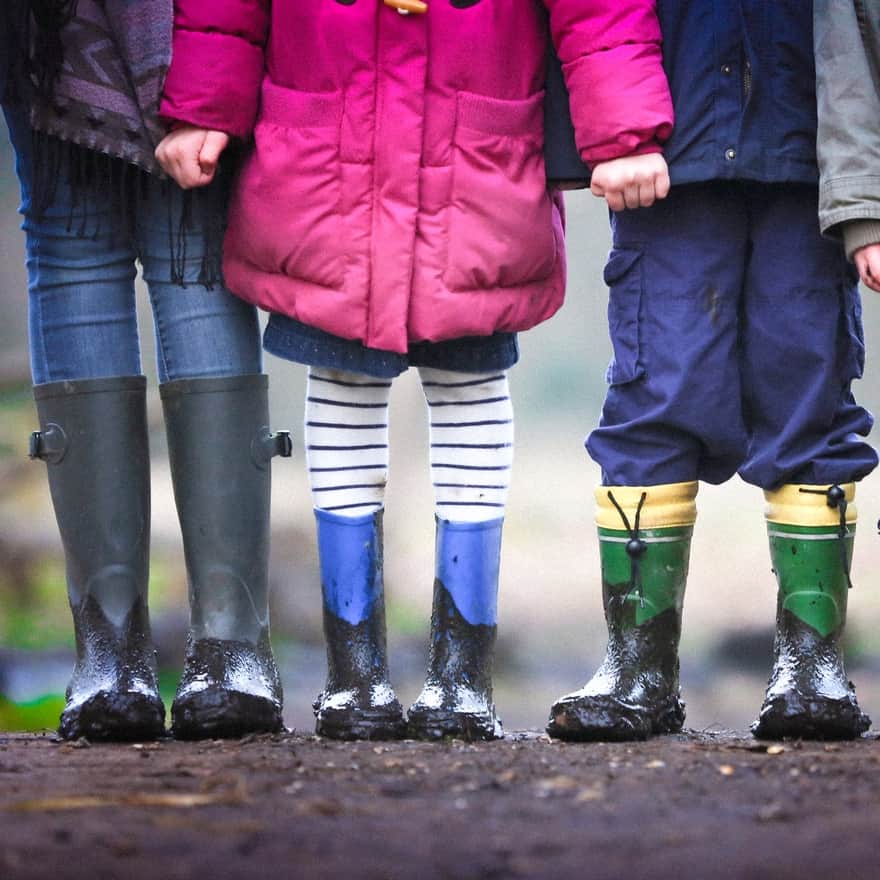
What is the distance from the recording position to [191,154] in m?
1.69

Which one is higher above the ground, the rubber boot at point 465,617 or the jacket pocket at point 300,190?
the jacket pocket at point 300,190

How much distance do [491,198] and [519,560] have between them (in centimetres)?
230

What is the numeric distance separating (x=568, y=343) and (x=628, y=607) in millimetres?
2244

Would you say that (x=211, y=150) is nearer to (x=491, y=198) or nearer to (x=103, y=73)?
(x=103, y=73)

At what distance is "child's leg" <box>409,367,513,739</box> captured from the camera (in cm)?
176

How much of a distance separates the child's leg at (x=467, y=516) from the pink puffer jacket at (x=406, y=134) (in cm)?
13

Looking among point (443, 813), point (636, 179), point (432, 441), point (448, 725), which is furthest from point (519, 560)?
point (443, 813)

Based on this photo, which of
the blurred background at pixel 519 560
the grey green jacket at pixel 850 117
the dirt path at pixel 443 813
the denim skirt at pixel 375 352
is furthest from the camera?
the blurred background at pixel 519 560

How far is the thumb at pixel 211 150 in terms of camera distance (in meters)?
1.69

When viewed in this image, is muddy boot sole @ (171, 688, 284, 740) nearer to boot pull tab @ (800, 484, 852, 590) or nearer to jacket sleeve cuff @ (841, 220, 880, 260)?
boot pull tab @ (800, 484, 852, 590)

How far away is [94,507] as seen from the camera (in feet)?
5.79

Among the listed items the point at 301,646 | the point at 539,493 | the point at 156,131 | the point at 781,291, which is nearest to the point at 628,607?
the point at 781,291

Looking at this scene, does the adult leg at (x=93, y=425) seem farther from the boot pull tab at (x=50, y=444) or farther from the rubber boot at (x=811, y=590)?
the rubber boot at (x=811, y=590)

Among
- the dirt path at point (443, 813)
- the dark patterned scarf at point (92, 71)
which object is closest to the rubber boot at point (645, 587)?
the dirt path at point (443, 813)
